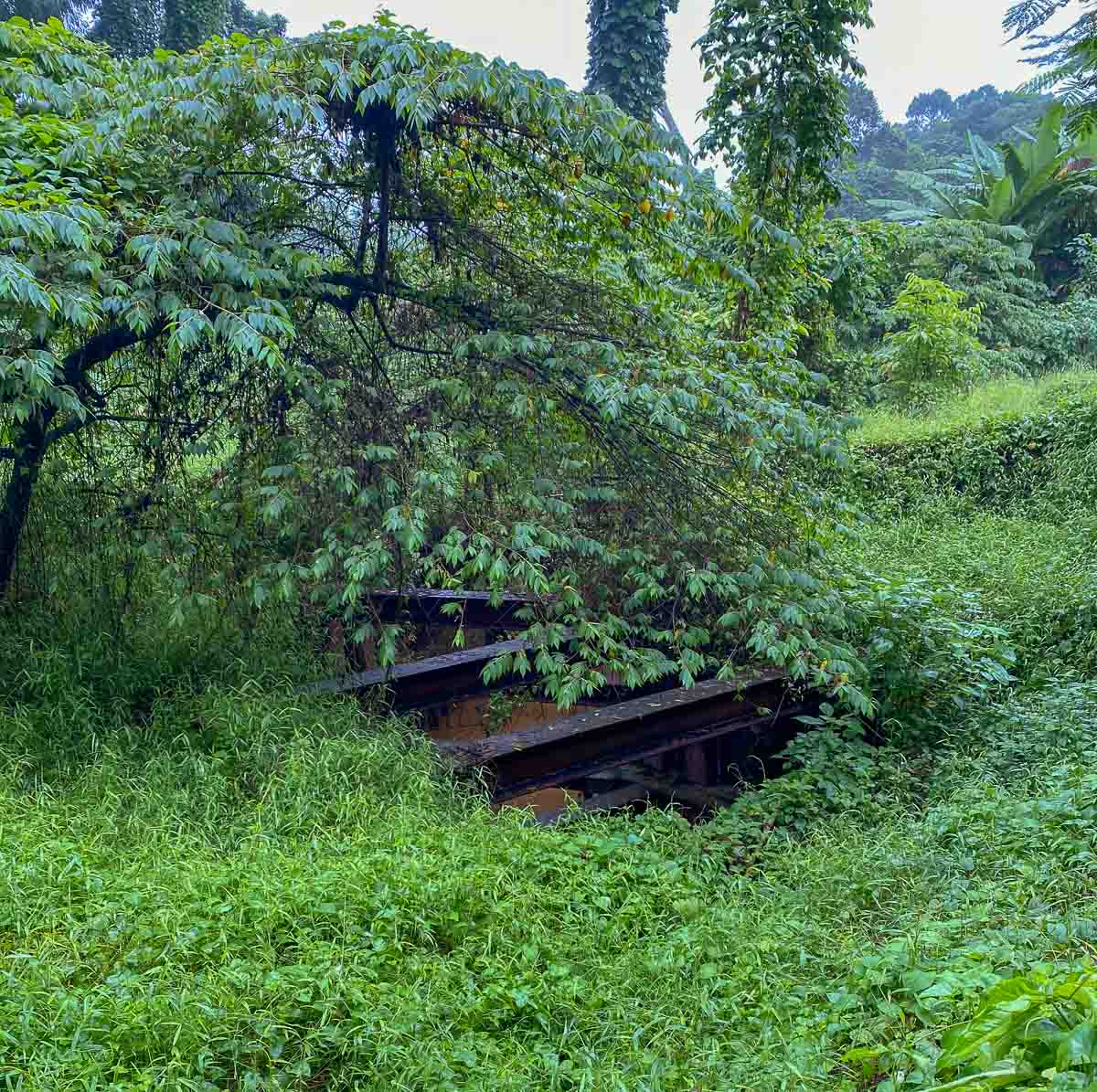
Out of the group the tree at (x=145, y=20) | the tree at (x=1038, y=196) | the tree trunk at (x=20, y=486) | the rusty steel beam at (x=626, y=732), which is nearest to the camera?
the rusty steel beam at (x=626, y=732)

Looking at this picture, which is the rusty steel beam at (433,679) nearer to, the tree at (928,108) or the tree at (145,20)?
the tree at (145,20)

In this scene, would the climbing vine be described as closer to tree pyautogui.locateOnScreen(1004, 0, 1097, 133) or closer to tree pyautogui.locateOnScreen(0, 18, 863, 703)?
tree pyautogui.locateOnScreen(1004, 0, 1097, 133)

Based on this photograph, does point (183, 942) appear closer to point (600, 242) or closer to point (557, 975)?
point (557, 975)

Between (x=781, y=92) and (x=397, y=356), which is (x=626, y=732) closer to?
(x=397, y=356)

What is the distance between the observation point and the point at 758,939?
11.1 feet

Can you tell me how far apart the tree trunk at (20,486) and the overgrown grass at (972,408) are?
859 cm

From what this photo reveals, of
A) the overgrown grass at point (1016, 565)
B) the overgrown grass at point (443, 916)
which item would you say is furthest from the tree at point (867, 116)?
the overgrown grass at point (443, 916)

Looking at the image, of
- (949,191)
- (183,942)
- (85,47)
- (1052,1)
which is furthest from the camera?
(949,191)

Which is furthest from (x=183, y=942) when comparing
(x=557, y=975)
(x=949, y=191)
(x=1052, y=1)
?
(x=949, y=191)

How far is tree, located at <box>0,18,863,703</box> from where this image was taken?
167 inches

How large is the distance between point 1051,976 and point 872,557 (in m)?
6.48

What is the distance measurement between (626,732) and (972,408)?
324 inches

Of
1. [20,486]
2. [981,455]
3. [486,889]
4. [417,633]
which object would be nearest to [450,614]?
[417,633]

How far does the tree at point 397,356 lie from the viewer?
4242 millimetres
